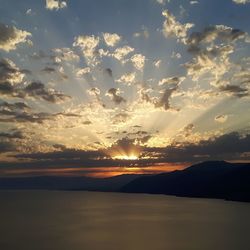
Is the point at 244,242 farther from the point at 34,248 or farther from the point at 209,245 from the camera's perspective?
the point at 34,248

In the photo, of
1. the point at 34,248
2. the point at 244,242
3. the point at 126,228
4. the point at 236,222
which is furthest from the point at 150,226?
the point at 34,248

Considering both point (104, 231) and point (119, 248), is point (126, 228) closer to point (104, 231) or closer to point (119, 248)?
point (104, 231)

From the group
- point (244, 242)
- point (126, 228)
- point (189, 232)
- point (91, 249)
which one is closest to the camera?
point (91, 249)

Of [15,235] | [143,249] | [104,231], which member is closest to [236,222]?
[104,231]

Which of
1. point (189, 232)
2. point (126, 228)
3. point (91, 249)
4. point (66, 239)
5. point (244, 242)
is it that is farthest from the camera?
point (126, 228)

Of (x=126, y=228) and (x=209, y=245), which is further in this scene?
(x=126, y=228)

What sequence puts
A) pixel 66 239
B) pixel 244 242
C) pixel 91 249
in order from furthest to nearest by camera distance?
pixel 66 239, pixel 244 242, pixel 91 249

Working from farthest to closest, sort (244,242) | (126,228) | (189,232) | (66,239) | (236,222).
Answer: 1. (236,222)
2. (126,228)
3. (189,232)
4. (66,239)
5. (244,242)

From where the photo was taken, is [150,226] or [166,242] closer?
[166,242]

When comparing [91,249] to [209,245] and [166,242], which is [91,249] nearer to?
[166,242]
